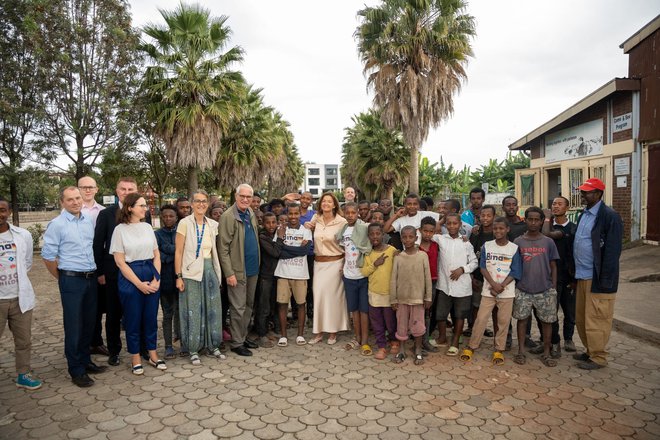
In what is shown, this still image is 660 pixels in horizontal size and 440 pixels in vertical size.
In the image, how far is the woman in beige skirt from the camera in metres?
5.37

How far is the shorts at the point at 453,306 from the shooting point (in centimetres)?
491

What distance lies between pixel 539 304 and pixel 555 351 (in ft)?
2.15

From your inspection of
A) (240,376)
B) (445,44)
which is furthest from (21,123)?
(445,44)

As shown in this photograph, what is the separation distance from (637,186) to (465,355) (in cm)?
891

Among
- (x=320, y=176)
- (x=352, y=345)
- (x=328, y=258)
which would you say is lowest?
(x=352, y=345)

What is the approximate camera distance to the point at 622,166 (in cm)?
1093

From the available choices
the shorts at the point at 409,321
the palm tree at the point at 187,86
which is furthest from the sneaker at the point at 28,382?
the palm tree at the point at 187,86

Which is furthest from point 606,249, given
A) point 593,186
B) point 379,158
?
point 379,158

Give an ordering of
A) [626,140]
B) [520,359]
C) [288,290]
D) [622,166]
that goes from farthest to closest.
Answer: [622,166], [626,140], [288,290], [520,359]

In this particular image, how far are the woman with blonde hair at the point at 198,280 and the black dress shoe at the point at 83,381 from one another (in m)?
1.01

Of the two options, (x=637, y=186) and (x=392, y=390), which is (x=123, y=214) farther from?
(x=637, y=186)

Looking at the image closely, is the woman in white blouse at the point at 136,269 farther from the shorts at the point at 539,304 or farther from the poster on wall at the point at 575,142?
the poster on wall at the point at 575,142

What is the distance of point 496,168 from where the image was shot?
92.1ft

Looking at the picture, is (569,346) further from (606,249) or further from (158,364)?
(158,364)
